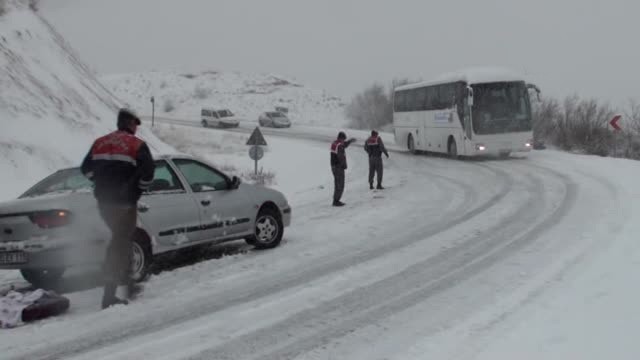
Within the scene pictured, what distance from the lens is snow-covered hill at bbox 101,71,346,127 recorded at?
86663 mm

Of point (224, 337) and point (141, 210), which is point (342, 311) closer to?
point (224, 337)

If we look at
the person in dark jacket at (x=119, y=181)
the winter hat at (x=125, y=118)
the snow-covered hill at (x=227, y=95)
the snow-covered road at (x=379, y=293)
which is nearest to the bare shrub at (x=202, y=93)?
the snow-covered hill at (x=227, y=95)

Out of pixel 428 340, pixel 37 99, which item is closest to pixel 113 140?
pixel 428 340

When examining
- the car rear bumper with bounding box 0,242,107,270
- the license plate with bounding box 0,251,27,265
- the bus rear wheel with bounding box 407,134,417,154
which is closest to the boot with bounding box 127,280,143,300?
the car rear bumper with bounding box 0,242,107,270

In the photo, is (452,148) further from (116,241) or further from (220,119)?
(220,119)

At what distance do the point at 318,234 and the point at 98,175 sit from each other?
215 inches

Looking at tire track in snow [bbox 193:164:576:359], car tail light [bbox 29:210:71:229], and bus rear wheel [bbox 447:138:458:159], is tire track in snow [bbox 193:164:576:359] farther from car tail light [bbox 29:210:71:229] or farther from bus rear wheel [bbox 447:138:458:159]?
bus rear wheel [bbox 447:138:458:159]

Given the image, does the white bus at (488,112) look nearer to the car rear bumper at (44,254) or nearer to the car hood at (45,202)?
the car hood at (45,202)

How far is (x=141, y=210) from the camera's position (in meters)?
8.80

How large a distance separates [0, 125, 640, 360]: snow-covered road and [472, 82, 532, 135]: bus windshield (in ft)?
37.1

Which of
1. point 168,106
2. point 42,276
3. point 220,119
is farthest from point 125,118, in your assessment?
point 168,106

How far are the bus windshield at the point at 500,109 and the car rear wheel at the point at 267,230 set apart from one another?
16.9 meters

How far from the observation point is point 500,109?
26.8 m

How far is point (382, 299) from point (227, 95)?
291 feet
